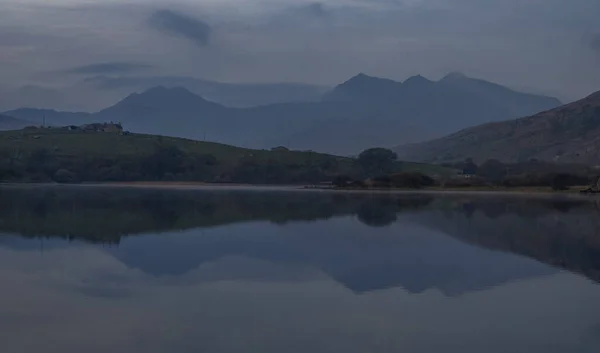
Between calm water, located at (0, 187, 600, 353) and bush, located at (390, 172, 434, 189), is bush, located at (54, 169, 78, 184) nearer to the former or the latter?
bush, located at (390, 172, 434, 189)

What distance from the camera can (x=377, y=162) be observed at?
14375 cm

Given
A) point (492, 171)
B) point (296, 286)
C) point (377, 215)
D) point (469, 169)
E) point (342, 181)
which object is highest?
point (469, 169)

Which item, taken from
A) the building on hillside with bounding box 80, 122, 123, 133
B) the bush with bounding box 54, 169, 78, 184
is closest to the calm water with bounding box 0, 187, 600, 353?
the bush with bounding box 54, 169, 78, 184

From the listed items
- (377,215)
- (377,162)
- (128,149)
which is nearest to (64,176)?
(128,149)

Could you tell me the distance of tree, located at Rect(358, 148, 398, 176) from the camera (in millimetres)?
143250

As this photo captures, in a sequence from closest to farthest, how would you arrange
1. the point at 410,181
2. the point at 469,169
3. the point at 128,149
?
the point at 410,181
the point at 128,149
the point at 469,169

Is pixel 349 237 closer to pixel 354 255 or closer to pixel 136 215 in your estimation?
pixel 354 255

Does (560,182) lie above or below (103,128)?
below

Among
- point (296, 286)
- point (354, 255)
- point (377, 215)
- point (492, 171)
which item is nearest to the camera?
point (296, 286)

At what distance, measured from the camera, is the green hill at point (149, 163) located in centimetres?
13325

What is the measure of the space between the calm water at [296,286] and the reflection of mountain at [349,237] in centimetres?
12

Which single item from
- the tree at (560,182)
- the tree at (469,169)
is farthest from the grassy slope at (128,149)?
the tree at (560,182)

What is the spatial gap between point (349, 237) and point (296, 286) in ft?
51.0

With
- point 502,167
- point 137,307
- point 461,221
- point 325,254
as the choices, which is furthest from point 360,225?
point 502,167
